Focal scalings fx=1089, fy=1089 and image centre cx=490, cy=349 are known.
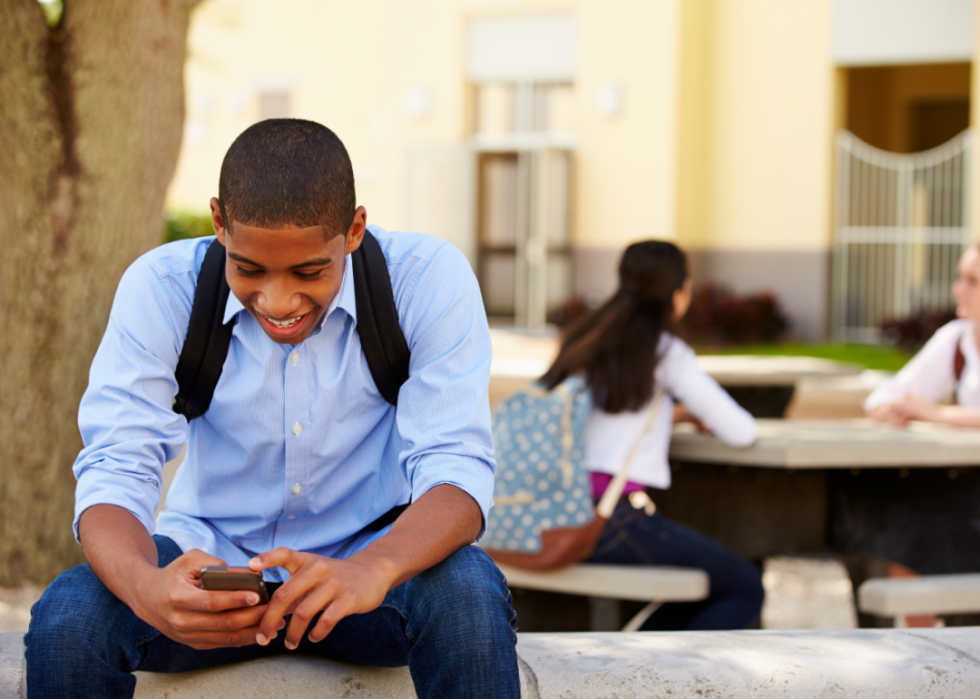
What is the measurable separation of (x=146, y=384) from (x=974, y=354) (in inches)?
129

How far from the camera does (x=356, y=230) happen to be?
6.54ft

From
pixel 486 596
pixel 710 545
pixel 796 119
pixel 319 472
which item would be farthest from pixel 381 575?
pixel 796 119

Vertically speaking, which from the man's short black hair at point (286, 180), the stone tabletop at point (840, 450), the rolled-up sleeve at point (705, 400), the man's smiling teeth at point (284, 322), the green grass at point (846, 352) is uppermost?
the man's short black hair at point (286, 180)

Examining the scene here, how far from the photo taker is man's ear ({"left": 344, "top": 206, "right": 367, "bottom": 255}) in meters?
1.97

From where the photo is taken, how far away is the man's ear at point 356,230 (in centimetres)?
197

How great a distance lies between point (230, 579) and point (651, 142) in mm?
12951

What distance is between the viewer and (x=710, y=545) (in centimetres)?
350

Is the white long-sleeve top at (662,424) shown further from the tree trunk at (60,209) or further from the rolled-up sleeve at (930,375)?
the tree trunk at (60,209)

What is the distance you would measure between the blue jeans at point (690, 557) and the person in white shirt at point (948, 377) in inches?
38.6

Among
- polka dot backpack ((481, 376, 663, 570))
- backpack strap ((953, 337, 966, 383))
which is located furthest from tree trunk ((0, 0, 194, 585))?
backpack strap ((953, 337, 966, 383))

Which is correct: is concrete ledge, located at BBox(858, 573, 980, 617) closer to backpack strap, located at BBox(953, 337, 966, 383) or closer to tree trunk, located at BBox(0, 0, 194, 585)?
backpack strap, located at BBox(953, 337, 966, 383)

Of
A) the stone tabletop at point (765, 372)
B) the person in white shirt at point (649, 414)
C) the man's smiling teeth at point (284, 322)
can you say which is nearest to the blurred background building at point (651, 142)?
the stone tabletop at point (765, 372)

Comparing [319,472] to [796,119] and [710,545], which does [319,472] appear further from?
[796,119]

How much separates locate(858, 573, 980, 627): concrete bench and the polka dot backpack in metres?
0.84
